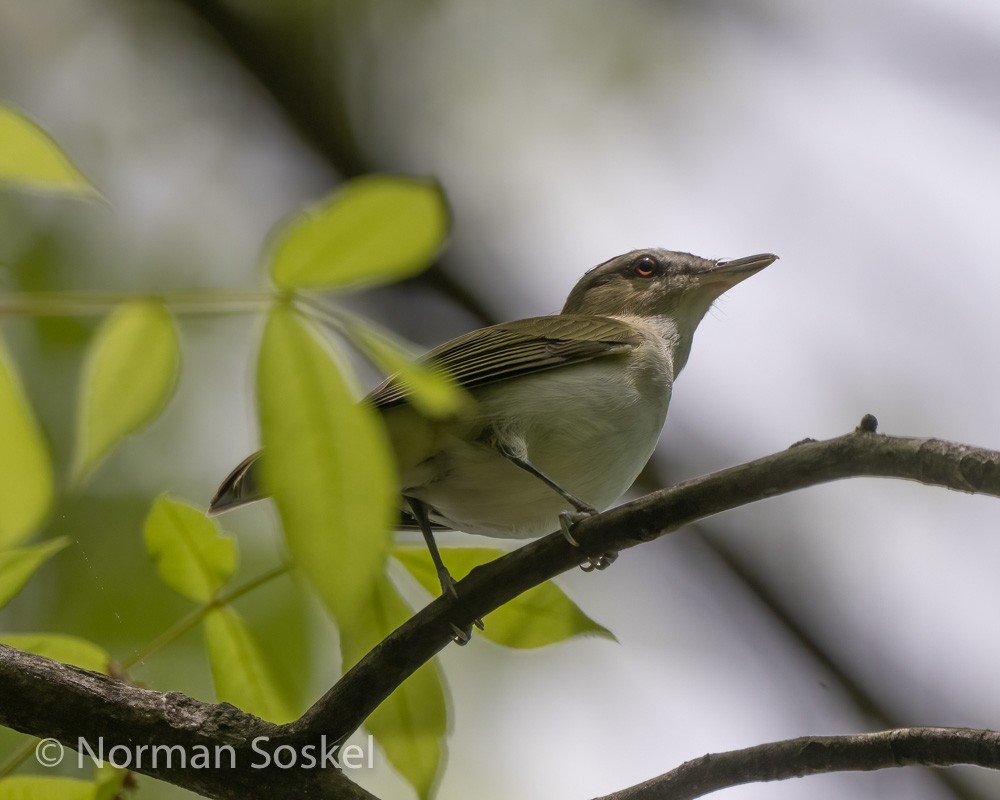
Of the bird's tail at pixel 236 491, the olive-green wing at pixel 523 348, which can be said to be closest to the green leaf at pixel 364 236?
the bird's tail at pixel 236 491

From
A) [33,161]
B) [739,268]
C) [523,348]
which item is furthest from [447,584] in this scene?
[739,268]

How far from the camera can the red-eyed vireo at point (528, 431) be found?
314 cm

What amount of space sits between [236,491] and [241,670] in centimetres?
70

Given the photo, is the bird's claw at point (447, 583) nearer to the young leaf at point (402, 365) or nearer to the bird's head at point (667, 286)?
the young leaf at point (402, 365)

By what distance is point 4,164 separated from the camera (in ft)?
3.52

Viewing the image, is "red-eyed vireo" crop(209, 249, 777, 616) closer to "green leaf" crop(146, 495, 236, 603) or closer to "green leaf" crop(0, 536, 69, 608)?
"green leaf" crop(146, 495, 236, 603)

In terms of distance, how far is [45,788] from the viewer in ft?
6.18

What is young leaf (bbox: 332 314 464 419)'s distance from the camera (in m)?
1.06

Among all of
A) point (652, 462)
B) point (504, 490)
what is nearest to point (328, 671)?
point (504, 490)

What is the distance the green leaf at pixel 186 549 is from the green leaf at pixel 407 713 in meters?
0.32

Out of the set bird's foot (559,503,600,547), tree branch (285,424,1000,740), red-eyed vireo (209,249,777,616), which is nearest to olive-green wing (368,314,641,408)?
red-eyed vireo (209,249,777,616)

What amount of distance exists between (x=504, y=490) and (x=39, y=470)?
223 cm

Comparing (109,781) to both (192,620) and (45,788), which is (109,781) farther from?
(192,620)

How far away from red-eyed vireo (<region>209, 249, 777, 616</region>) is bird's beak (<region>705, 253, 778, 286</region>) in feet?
2.77
